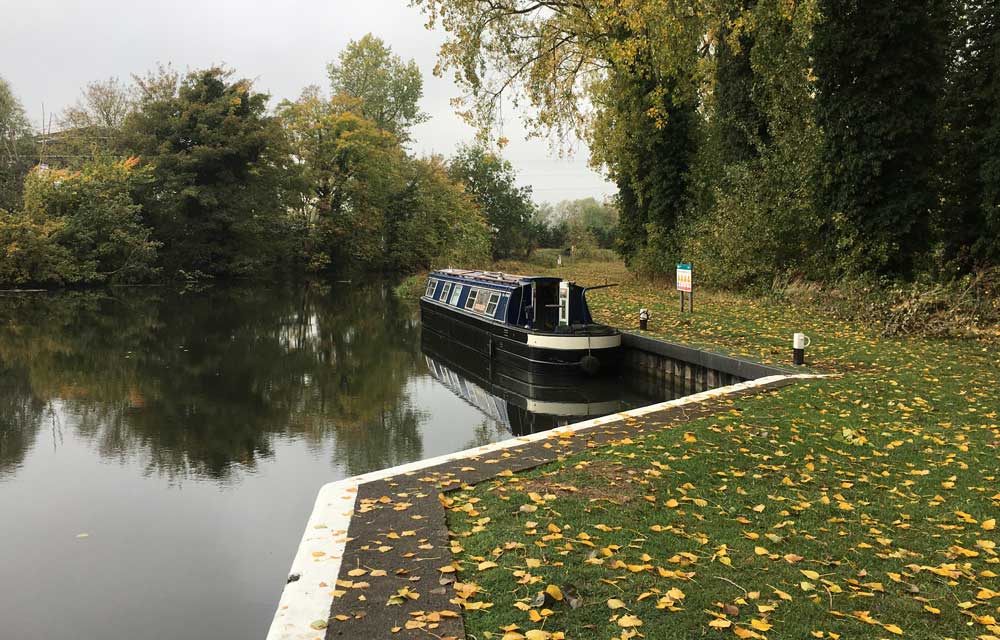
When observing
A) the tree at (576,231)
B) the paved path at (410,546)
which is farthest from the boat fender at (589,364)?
the tree at (576,231)

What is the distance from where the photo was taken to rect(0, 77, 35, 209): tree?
123 feet

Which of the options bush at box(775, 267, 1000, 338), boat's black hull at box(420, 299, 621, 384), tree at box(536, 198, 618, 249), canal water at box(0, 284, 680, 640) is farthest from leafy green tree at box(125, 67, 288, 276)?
bush at box(775, 267, 1000, 338)

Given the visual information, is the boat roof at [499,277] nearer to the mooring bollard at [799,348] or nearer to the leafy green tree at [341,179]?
the mooring bollard at [799,348]

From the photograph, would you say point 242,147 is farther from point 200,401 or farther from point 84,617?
point 84,617

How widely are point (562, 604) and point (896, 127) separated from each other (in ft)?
46.2

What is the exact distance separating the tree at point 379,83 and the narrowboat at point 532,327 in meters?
33.5

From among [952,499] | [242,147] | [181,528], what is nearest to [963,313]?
[952,499]

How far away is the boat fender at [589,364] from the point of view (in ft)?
41.3

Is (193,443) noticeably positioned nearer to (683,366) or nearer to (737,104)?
(683,366)

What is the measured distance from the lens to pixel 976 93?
13594 mm

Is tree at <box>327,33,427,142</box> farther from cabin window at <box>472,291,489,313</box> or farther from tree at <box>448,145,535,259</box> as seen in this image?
cabin window at <box>472,291,489,313</box>

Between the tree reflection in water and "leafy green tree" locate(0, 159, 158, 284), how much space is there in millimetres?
4531

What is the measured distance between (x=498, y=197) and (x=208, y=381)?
33075 millimetres

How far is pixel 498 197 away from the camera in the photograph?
44500mm
